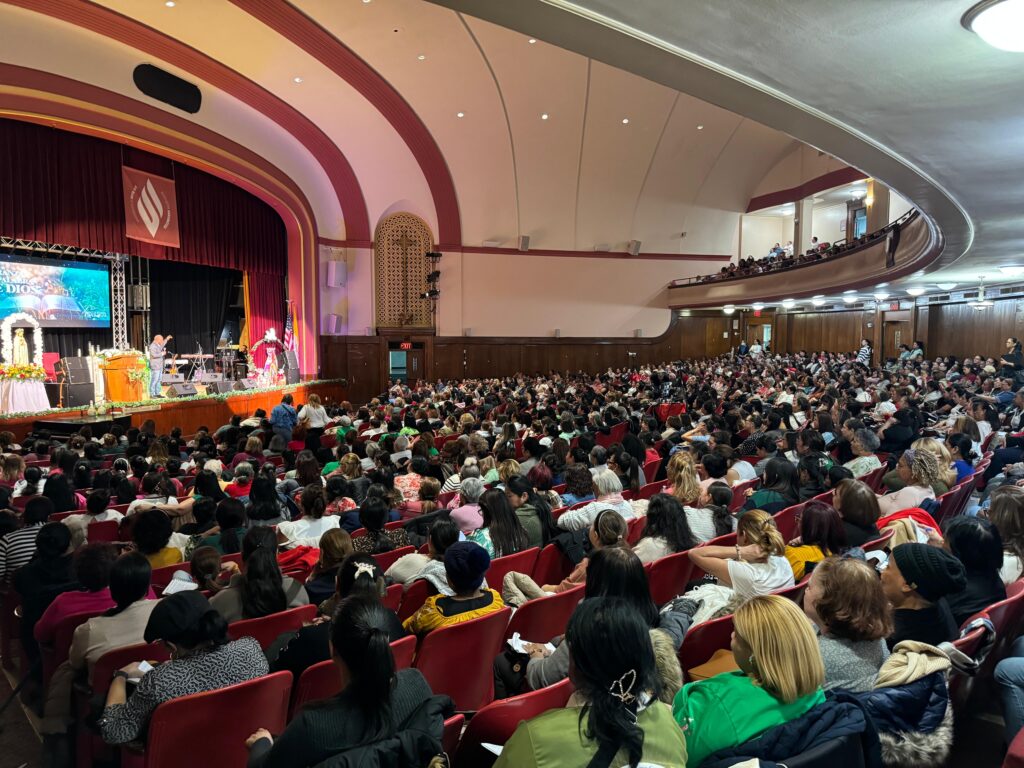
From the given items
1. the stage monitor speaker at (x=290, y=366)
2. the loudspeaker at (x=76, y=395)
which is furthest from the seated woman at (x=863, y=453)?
the stage monitor speaker at (x=290, y=366)

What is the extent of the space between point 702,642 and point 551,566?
1441mm

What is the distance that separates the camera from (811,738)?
1.62m

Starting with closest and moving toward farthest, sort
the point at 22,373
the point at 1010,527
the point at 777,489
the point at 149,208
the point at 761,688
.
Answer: the point at 761,688
the point at 1010,527
the point at 777,489
the point at 22,373
the point at 149,208

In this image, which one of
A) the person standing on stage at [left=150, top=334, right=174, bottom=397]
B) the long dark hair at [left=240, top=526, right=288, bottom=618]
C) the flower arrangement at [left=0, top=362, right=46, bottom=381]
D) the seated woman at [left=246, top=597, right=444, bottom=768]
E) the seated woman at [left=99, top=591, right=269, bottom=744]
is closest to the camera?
the seated woman at [left=246, top=597, right=444, bottom=768]

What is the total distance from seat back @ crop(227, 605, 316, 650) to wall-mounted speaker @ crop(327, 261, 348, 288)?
55.6ft

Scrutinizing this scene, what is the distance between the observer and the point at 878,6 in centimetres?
260

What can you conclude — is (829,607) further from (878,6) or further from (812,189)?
(812,189)

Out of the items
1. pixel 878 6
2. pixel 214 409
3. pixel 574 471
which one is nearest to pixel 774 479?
pixel 574 471

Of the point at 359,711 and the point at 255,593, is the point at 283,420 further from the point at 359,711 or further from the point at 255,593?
the point at 359,711

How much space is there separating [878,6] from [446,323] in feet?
63.9

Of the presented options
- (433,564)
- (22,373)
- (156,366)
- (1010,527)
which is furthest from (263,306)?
(1010,527)

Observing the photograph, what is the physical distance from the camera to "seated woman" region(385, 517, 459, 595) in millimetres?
3111

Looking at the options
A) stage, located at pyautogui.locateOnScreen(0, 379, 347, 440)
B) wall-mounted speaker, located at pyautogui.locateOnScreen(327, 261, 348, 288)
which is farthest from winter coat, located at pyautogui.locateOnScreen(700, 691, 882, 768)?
wall-mounted speaker, located at pyautogui.locateOnScreen(327, 261, 348, 288)

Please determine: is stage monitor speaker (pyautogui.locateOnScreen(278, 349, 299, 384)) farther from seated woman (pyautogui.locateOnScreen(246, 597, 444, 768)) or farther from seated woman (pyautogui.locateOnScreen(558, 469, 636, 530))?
seated woman (pyautogui.locateOnScreen(246, 597, 444, 768))
